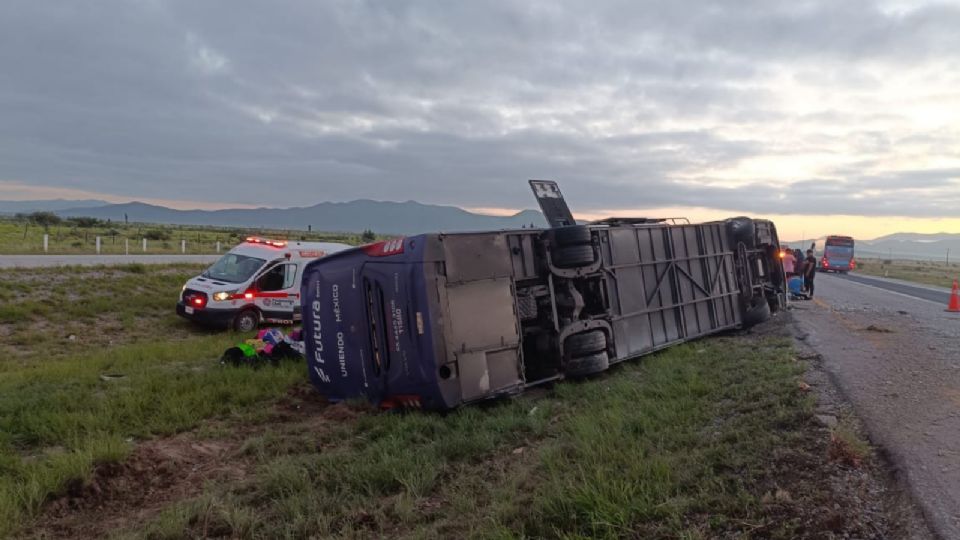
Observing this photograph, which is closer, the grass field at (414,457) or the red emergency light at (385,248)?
the grass field at (414,457)

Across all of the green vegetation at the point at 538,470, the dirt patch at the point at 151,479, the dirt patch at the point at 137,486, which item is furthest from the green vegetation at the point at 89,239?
the green vegetation at the point at 538,470

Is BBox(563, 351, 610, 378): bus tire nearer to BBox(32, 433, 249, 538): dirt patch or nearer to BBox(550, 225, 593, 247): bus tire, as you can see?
BBox(550, 225, 593, 247): bus tire

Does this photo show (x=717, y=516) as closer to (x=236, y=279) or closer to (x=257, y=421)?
(x=257, y=421)

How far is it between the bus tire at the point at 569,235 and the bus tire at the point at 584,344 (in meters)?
1.13

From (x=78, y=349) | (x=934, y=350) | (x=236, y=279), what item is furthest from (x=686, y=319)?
(x=78, y=349)

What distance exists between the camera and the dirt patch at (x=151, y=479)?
4.52 m

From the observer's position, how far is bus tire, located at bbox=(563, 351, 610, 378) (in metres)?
7.35

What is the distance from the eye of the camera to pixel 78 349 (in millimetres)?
12195

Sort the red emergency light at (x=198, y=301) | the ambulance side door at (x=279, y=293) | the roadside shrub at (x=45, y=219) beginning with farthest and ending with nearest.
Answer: the roadside shrub at (x=45, y=219)
the ambulance side door at (x=279, y=293)
the red emergency light at (x=198, y=301)

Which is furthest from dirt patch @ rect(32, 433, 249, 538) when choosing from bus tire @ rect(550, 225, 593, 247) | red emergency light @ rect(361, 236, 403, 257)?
bus tire @ rect(550, 225, 593, 247)

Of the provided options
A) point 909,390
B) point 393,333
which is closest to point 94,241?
point 393,333

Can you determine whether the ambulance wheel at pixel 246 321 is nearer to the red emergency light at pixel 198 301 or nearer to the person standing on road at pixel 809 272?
the red emergency light at pixel 198 301

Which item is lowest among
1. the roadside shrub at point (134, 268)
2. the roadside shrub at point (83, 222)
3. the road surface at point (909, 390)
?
the road surface at point (909, 390)

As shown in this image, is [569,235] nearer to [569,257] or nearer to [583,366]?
[569,257]
